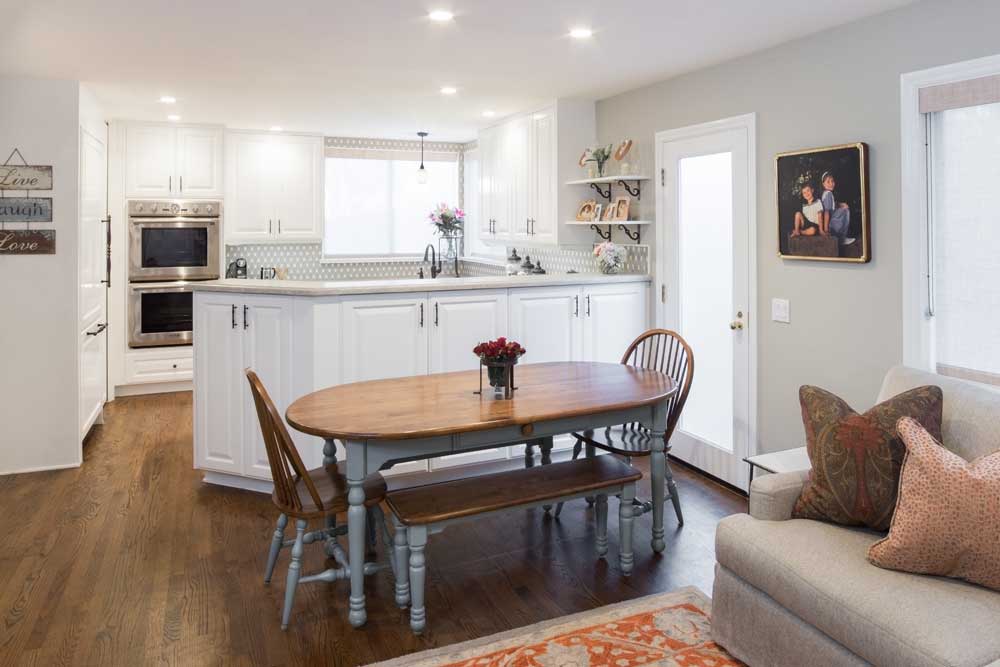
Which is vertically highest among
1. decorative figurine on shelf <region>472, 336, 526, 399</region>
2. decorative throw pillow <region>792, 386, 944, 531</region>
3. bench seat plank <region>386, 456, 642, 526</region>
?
decorative figurine on shelf <region>472, 336, 526, 399</region>

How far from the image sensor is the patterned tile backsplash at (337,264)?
6.31m

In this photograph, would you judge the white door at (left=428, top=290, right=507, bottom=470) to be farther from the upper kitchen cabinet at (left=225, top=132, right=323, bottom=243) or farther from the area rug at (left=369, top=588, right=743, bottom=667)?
the upper kitchen cabinet at (left=225, top=132, right=323, bottom=243)

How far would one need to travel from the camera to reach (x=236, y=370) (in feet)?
13.7

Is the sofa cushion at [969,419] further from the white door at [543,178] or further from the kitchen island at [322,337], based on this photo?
the white door at [543,178]

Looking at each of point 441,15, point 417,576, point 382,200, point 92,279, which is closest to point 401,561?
point 417,576

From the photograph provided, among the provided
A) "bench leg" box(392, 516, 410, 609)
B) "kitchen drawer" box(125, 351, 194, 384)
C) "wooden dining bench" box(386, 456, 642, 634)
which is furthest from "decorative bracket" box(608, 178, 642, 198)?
"kitchen drawer" box(125, 351, 194, 384)

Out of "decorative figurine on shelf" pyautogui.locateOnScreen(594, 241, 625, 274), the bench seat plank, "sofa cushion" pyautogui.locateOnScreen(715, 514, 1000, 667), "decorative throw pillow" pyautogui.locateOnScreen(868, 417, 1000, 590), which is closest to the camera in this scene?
"sofa cushion" pyautogui.locateOnScreen(715, 514, 1000, 667)

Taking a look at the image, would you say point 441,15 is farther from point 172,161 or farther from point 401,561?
point 172,161

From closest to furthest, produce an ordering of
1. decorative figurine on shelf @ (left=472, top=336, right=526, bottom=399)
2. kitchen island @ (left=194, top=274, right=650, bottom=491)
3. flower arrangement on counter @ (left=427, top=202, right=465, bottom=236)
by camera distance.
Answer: decorative figurine on shelf @ (left=472, top=336, right=526, bottom=399) < kitchen island @ (left=194, top=274, right=650, bottom=491) < flower arrangement on counter @ (left=427, top=202, right=465, bottom=236)

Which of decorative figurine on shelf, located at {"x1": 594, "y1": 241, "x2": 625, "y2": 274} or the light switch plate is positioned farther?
decorative figurine on shelf, located at {"x1": 594, "y1": 241, "x2": 625, "y2": 274}

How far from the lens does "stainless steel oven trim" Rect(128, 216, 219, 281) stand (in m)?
6.50

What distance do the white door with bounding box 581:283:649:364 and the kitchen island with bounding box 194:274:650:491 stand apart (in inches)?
11.5

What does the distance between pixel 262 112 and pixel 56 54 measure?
81.6 inches

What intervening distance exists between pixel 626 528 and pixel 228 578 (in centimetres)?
173
